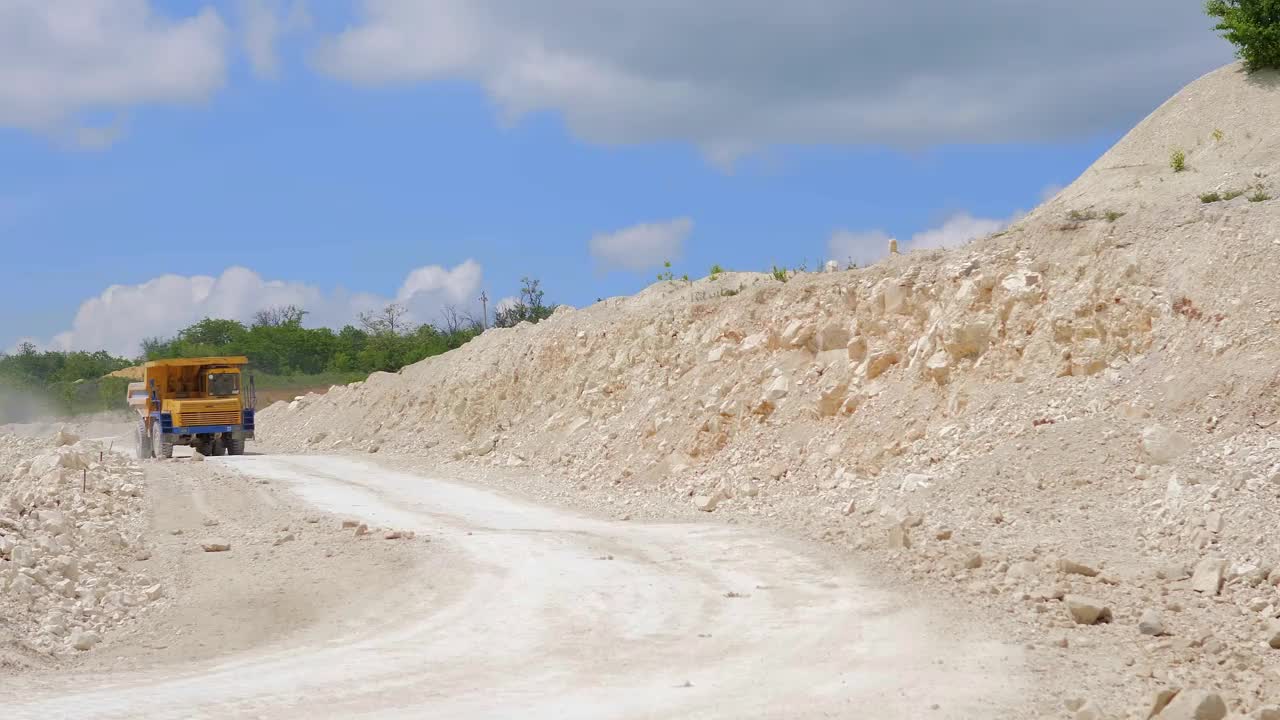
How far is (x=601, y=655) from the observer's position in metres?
9.83

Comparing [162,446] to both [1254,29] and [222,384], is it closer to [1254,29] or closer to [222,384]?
[222,384]

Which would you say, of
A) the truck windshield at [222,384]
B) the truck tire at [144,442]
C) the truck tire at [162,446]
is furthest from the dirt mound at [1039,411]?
the truck tire at [144,442]

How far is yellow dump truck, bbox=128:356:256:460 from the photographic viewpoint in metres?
28.7

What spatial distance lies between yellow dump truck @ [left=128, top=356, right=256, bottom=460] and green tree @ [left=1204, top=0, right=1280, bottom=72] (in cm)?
2461

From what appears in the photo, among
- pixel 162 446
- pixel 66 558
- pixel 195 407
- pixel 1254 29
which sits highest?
pixel 1254 29

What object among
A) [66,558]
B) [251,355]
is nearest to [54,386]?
[251,355]

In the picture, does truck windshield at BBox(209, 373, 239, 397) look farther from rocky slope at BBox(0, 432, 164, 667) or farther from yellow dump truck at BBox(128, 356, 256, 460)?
rocky slope at BBox(0, 432, 164, 667)

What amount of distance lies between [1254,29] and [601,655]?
23.0m

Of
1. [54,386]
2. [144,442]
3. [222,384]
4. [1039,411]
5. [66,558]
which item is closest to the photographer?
[66,558]

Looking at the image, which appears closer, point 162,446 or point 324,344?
point 162,446

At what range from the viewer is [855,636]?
34.0ft

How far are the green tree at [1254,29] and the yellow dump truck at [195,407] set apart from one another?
80.7 feet

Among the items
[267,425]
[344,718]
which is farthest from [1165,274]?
[267,425]

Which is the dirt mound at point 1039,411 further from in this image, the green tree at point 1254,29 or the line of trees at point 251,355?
the line of trees at point 251,355
